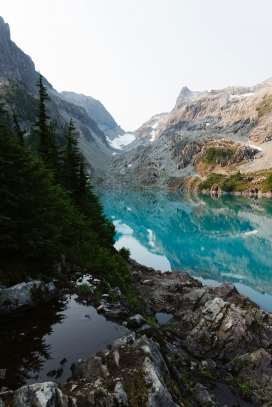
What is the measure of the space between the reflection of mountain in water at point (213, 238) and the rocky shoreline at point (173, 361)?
18.9m

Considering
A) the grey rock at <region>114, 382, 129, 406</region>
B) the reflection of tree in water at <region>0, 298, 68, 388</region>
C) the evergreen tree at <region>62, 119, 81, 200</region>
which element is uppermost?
the evergreen tree at <region>62, 119, 81, 200</region>

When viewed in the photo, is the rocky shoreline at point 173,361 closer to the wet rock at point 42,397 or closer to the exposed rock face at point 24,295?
the wet rock at point 42,397

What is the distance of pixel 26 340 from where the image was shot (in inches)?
409

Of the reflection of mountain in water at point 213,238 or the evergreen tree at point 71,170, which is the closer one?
the evergreen tree at point 71,170

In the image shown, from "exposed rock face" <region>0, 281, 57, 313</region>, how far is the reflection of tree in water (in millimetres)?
344

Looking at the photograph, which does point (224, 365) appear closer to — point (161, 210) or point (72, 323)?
point (72, 323)

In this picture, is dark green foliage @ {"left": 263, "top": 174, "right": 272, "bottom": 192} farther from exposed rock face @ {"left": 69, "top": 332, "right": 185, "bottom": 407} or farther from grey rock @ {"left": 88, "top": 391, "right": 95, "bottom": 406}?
grey rock @ {"left": 88, "top": 391, "right": 95, "bottom": 406}

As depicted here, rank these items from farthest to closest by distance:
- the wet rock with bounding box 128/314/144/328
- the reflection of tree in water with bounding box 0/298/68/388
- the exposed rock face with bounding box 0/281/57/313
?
the wet rock with bounding box 128/314/144/328 → the exposed rock face with bounding box 0/281/57/313 → the reflection of tree in water with bounding box 0/298/68/388

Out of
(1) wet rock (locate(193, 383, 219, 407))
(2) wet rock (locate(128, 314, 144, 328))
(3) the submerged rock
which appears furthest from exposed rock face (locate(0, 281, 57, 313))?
(1) wet rock (locate(193, 383, 219, 407))

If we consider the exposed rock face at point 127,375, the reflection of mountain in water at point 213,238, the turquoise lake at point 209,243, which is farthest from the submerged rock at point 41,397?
the reflection of mountain in water at point 213,238

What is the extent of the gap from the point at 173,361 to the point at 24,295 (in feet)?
27.2

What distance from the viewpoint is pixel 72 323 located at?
39.2 feet

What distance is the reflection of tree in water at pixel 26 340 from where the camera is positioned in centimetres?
852

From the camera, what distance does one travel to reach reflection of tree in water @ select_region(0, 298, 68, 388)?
27.9 feet
